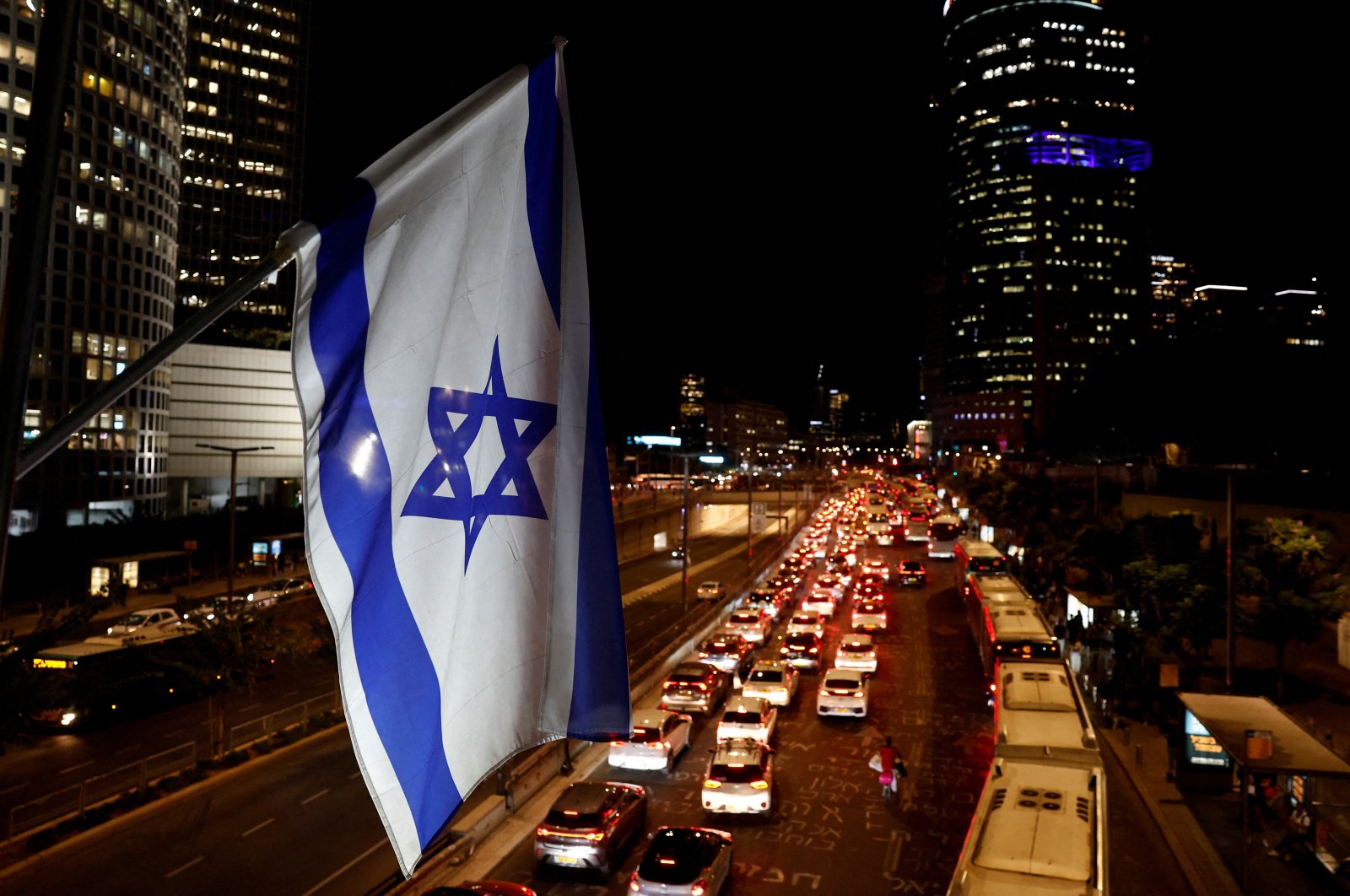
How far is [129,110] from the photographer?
223 feet

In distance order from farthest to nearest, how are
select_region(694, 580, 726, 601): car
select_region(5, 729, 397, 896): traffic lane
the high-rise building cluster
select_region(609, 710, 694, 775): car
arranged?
the high-rise building cluster, select_region(694, 580, 726, 601): car, select_region(609, 710, 694, 775): car, select_region(5, 729, 397, 896): traffic lane

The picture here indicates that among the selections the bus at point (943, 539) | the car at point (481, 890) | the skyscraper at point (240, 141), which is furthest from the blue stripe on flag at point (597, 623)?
the skyscraper at point (240, 141)

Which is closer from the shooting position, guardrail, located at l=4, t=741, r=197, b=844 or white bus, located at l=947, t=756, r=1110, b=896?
white bus, located at l=947, t=756, r=1110, b=896

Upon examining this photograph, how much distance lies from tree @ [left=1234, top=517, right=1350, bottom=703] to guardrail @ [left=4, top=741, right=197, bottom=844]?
2632 centimetres

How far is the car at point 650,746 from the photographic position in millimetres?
20125

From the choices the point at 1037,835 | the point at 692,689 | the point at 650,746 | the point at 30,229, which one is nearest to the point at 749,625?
the point at 692,689

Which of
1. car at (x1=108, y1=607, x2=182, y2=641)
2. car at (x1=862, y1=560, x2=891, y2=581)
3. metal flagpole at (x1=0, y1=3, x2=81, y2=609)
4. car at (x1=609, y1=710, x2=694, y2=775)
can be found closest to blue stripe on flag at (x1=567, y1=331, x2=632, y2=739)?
metal flagpole at (x1=0, y1=3, x2=81, y2=609)

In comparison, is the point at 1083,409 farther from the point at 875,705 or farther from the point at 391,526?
the point at 391,526

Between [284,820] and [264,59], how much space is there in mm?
139229

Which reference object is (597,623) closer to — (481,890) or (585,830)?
(481,890)

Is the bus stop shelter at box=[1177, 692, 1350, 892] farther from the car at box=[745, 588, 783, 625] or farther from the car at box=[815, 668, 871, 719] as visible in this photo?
the car at box=[745, 588, 783, 625]

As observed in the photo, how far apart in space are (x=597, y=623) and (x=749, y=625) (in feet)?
108

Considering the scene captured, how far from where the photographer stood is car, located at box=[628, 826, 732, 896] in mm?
12820

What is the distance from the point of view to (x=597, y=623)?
450cm
